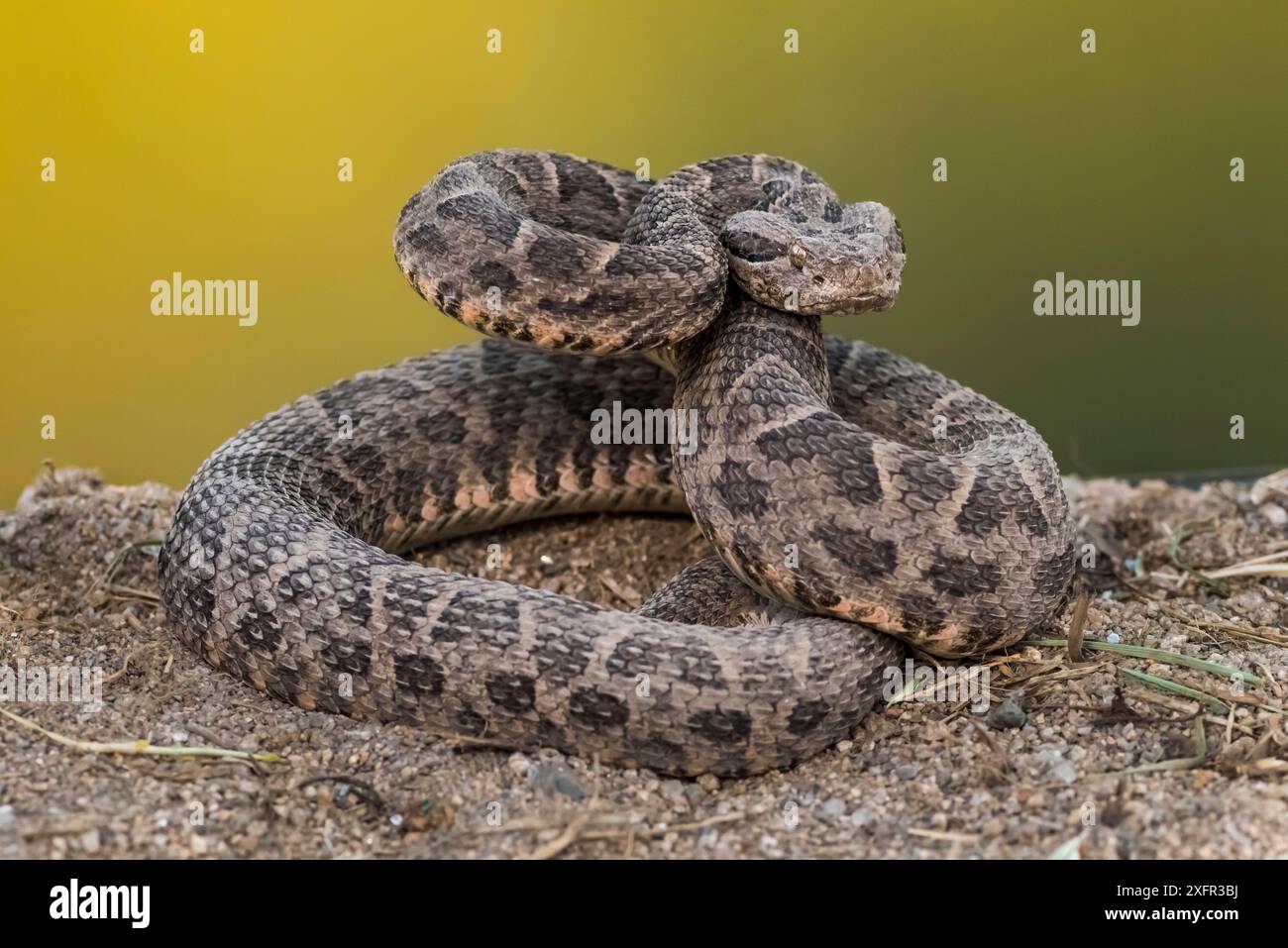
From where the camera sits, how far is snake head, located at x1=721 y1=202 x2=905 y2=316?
3.93m

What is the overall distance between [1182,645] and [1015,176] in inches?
122

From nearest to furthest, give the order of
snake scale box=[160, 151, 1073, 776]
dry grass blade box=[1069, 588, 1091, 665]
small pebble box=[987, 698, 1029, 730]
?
snake scale box=[160, 151, 1073, 776] < small pebble box=[987, 698, 1029, 730] < dry grass blade box=[1069, 588, 1091, 665]

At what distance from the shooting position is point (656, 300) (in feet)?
13.0

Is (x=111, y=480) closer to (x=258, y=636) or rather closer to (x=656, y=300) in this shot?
(x=258, y=636)

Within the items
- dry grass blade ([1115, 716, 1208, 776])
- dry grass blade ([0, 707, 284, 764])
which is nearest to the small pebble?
dry grass blade ([1115, 716, 1208, 776])

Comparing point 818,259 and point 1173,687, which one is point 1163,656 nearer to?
point 1173,687

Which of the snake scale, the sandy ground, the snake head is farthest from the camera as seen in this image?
the snake head

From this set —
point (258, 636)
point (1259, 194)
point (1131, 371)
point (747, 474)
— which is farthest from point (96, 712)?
point (1259, 194)

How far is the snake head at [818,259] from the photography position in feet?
12.9

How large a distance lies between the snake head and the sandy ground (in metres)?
1.23

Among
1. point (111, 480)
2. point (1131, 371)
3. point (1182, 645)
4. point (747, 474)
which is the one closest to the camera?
point (747, 474)

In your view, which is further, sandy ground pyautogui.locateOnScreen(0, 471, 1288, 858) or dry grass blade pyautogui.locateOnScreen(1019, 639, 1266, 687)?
dry grass blade pyautogui.locateOnScreen(1019, 639, 1266, 687)

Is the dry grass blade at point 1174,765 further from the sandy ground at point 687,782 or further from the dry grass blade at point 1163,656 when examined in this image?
the dry grass blade at point 1163,656

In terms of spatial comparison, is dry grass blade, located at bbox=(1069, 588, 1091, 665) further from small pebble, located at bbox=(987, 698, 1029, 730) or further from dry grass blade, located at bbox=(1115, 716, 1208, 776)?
dry grass blade, located at bbox=(1115, 716, 1208, 776)
